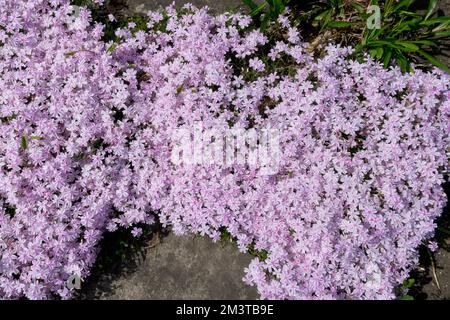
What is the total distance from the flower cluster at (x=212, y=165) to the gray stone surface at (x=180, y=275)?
27 centimetres

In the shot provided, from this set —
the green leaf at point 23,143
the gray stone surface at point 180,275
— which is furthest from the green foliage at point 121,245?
the green leaf at point 23,143

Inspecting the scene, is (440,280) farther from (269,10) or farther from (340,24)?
(269,10)

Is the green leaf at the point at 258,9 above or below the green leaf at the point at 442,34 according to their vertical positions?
above

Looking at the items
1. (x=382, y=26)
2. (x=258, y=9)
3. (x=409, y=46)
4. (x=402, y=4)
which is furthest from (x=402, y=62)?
(x=258, y=9)

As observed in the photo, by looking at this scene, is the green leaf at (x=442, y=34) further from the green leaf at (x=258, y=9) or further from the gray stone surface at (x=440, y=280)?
the gray stone surface at (x=440, y=280)

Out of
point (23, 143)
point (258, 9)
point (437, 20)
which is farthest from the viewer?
point (258, 9)

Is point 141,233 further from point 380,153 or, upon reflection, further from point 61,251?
point 380,153

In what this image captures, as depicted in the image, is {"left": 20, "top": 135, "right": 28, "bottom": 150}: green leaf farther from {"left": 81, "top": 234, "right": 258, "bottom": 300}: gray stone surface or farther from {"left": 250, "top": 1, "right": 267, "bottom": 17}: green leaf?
{"left": 250, "top": 1, "right": 267, "bottom": 17}: green leaf

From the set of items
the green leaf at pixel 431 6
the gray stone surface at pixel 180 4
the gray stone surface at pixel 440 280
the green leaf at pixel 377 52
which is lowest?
the gray stone surface at pixel 440 280

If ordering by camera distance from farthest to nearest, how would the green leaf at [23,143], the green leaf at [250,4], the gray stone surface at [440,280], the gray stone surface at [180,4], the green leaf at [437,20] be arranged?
the gray stone surface at [180,4]
the green leaf at [250,4]
the gray stone surface at [440,280]
the green leaf at [437,20]
the green leaf at [23,143]

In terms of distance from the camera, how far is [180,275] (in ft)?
16.7

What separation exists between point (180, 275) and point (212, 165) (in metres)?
1.39

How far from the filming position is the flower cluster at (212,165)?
15.1ft
